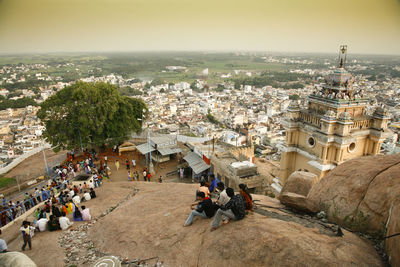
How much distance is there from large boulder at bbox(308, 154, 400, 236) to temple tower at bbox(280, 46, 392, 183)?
5.06m

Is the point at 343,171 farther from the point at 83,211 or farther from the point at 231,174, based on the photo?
the point at 83,211

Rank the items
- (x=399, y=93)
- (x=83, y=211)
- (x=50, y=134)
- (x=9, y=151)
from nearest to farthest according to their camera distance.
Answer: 1. (x=83, y=211)
2. (x=50, y=134)
3. (x=9, y=151)
4. (x=399, y=93)

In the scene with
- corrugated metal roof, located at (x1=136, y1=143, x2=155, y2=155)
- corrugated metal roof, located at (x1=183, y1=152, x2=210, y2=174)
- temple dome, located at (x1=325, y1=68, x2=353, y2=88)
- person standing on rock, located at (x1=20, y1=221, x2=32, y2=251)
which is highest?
temple dome, located at (x1=325, y1=68, x2=353, y2=88)

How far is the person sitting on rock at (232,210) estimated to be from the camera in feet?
22.5

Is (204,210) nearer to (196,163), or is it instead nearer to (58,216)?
(58,216)

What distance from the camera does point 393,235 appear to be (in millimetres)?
5258

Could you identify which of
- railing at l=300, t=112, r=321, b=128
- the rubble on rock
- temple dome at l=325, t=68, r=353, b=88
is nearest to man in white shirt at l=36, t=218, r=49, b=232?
the rubble on rock

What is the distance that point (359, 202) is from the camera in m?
7.18

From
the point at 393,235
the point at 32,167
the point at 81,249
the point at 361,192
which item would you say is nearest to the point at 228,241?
the point at 393,235

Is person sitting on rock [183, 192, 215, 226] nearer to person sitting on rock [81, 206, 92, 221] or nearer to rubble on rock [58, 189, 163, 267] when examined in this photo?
rubble on rock [58, 189, 163, 267]

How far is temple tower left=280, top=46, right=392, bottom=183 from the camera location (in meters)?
13.7

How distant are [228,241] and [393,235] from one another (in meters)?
3.44

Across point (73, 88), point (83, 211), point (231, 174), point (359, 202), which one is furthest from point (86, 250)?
point (73, 88)

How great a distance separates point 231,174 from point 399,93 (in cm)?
9798
